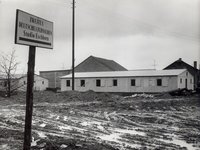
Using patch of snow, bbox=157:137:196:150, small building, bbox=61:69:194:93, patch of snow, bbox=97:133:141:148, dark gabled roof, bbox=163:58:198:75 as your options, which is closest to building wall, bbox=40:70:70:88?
small building, bbox=61:69:194:93

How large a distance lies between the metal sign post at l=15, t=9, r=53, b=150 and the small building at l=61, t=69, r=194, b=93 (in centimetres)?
3293

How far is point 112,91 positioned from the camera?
128ft

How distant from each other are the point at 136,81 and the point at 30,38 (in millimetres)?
34249

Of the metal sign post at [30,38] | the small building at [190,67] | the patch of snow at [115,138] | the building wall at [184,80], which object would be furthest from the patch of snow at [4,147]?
the small building at [190,67]

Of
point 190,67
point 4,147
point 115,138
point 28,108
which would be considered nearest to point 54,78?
point 190,67

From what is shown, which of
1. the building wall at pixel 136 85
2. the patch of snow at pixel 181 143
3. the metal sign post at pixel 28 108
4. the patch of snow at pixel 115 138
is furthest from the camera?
the building wall at pixel 136 85

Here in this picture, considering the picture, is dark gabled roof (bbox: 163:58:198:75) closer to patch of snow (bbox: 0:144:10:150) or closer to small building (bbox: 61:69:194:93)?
small building (bbox: 61:69:194:93)

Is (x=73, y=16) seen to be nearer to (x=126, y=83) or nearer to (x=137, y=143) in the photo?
(x=126, y=83)

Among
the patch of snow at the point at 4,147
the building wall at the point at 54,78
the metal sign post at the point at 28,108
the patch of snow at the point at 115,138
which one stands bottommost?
the patch of snow at the point at 115,138

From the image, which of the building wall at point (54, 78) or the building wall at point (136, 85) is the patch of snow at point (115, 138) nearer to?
the building wall at point (136, 85)

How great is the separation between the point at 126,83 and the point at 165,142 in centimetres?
2976

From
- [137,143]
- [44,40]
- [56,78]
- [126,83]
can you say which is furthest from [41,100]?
[56,78]

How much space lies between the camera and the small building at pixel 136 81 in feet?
118

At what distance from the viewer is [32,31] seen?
3992 millimetres
